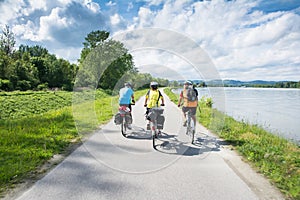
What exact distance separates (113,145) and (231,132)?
4.20 metres

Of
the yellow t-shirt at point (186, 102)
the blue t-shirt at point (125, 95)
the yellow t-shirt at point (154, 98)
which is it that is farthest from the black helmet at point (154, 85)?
the blue t-shirt at point (125, 95)

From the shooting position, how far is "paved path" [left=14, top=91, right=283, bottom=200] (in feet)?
11.4

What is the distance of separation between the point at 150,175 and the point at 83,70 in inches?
381

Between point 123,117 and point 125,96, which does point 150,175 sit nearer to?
point 123,117

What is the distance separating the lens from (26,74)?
39.2 meters

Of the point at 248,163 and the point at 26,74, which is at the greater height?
the point at 26,74

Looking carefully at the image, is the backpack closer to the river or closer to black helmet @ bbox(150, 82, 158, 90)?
the river

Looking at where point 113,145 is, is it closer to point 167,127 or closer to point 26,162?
point 26,162

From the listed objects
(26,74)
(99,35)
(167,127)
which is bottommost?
(167,127)

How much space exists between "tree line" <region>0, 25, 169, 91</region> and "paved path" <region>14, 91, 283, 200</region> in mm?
4095

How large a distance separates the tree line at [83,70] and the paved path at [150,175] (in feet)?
13.4

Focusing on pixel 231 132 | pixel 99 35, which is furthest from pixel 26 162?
pixel 99 35

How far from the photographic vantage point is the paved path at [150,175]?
11.4 ft

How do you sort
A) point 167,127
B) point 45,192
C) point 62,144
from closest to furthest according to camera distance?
1. point 45,192
2. point 62,144
3. point 167,127
